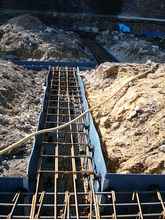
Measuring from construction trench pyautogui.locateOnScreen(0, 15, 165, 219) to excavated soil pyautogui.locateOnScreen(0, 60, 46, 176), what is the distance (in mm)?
291

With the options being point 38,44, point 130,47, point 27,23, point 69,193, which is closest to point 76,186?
point 69,193

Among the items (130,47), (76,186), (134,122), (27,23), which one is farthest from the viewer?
(27,23)

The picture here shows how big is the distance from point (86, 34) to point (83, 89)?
1249 centimetres

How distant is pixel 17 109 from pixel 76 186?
11.6ft

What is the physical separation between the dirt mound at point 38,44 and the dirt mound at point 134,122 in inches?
236

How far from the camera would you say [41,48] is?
18.0 metres

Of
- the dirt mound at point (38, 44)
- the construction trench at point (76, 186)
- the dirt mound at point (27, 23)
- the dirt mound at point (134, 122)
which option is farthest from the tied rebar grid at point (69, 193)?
the dirt mound at point (27, 23)

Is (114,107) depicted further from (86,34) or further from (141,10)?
(141,10)

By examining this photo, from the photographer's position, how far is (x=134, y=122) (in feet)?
29.4

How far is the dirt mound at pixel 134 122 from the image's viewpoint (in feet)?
25.9

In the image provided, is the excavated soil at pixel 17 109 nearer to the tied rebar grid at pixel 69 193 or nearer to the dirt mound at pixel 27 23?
the tied rebar grid at pixel 69 193

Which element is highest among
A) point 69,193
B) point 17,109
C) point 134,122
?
point 134,122

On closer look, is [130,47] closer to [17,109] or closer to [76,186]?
[17,109]

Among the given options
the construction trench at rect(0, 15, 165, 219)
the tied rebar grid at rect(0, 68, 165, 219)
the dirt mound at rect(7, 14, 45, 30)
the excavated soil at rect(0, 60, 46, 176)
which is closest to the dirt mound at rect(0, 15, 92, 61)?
the dirt mound at rect(7, 14, 45, 30)
